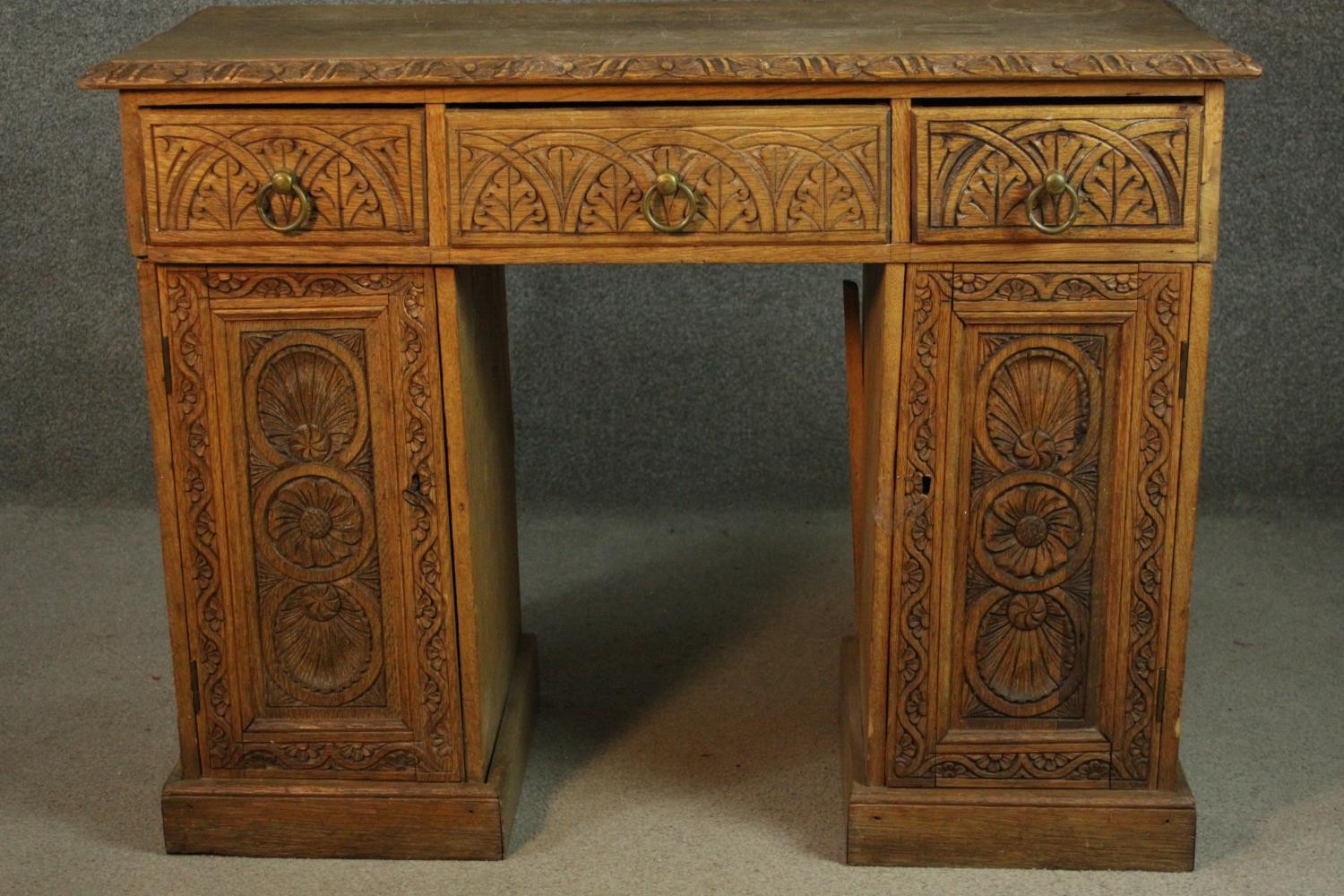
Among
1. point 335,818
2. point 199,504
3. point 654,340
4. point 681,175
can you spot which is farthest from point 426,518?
point 654,340

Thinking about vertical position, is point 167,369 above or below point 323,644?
above

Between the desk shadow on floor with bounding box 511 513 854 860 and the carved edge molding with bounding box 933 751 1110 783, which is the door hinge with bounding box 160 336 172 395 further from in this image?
the carved edge molding with bounding box 933 751 1110 783

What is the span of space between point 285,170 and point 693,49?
0.50 metres

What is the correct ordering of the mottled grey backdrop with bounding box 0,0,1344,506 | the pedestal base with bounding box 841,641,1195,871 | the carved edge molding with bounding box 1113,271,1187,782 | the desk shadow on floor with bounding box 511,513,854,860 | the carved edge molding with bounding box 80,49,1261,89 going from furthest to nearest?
the mottled grey backdrop with bounding box 0,0,1344,506, the desk shadow on floor with bounding box 511,513,854,860, the pedestal base with bounding box 841,641,1195,871, the carved edge molding with bounding box 1113,271,1187,782, the carved edge molding with bounding box 80,49,1261,89

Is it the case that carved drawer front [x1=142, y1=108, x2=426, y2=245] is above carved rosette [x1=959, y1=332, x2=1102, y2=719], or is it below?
above

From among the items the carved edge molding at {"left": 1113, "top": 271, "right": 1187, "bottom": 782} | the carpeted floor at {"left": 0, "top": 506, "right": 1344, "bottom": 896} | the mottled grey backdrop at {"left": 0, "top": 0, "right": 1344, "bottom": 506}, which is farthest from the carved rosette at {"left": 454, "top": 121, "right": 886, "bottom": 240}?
the mottled grey backdrop at {"left": 0, "top": 0, "right": 1344, "bottom": 506}

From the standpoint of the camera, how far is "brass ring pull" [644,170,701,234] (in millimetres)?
2232

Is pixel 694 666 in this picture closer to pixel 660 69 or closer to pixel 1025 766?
pixel 1025 766

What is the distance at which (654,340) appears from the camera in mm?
3717

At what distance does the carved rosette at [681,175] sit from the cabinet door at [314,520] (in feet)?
0.52

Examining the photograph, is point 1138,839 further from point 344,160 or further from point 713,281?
point 713,281

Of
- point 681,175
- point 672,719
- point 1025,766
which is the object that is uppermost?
point 681,175

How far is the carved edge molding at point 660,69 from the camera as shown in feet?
7.16

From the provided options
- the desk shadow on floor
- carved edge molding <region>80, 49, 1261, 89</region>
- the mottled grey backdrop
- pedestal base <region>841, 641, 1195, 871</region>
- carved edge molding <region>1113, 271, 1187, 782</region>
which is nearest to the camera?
carved edge molding <region>80, 49, 1261, 89</region>
